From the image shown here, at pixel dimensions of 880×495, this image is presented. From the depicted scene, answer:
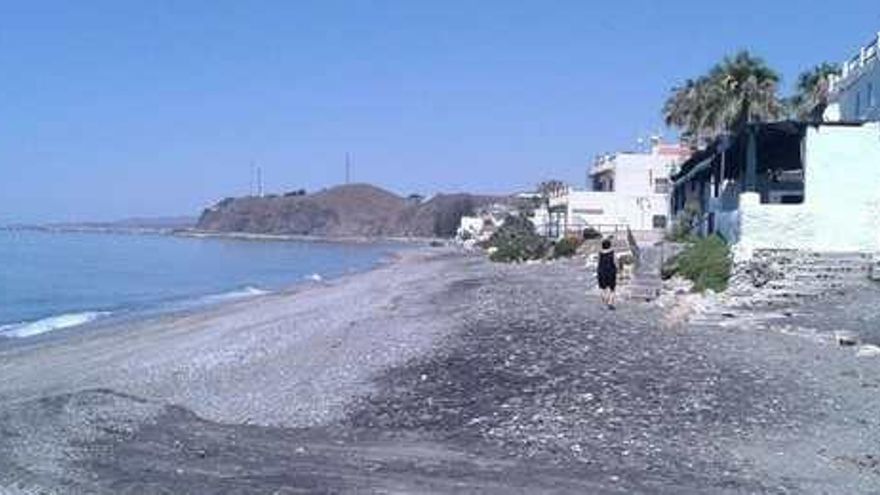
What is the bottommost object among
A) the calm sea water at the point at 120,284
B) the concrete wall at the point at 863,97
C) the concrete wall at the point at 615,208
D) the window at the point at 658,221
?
the calm sea water at the point at 120,284

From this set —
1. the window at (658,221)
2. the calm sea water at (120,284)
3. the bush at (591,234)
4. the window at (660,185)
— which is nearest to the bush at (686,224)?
the bush at (591,234)

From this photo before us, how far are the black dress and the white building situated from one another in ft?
52.1

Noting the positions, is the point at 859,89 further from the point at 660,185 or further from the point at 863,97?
the point at 660,185

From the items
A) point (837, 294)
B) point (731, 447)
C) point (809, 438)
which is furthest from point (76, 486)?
point (837, 294)

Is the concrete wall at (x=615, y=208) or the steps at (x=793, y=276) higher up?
the concrete wall at (x=615, y=208)

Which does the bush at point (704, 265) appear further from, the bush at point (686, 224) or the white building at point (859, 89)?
the bush at point (686, 224)

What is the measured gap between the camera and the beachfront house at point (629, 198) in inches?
3393

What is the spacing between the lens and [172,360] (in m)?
25.2

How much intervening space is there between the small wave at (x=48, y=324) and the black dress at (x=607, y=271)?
20403 mm

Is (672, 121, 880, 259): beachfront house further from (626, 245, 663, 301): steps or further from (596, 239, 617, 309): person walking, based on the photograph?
(596, 239, 617, 309): person walking

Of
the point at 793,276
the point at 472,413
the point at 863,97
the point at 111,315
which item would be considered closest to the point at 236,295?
the point at 111,315

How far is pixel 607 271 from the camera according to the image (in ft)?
96.4

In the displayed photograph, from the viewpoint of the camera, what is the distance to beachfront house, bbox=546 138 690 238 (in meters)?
86.2

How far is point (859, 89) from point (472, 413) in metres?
33.7
